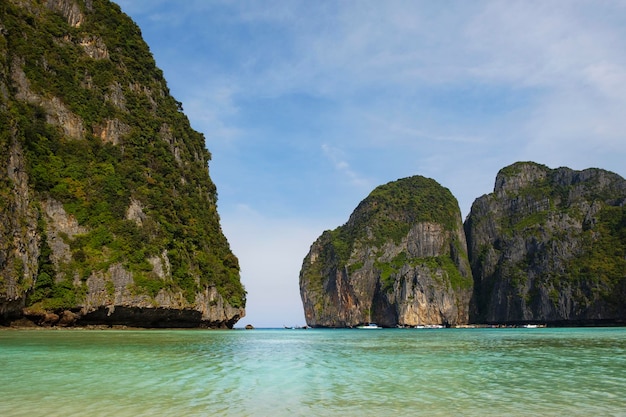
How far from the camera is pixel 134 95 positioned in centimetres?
6462

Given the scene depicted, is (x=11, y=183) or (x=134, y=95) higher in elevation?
(x=134, y=95)

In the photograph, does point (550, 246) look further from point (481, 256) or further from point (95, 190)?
point (95, 190)

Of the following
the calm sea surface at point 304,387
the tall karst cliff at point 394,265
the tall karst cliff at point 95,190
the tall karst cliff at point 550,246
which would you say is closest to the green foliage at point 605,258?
the tall karst cliff at point 550,246

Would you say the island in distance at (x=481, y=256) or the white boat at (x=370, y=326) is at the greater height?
the island in distance at (x=481, y=256)

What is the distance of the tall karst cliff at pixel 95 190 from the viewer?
4059cm

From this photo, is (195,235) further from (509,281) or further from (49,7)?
(509,281)

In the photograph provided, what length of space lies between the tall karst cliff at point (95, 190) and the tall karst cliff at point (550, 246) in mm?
85315

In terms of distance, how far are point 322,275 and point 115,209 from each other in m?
115

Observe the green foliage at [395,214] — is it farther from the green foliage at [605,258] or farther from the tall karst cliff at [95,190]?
the tall karst cliff at [95,190]

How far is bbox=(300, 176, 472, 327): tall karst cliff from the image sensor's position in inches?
5266

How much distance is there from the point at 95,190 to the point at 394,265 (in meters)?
108

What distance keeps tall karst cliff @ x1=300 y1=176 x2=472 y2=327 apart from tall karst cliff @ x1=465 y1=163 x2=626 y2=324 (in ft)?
28.8

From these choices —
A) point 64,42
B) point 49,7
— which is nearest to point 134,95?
point 64,42

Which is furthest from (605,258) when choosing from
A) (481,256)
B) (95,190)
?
(95,190)
